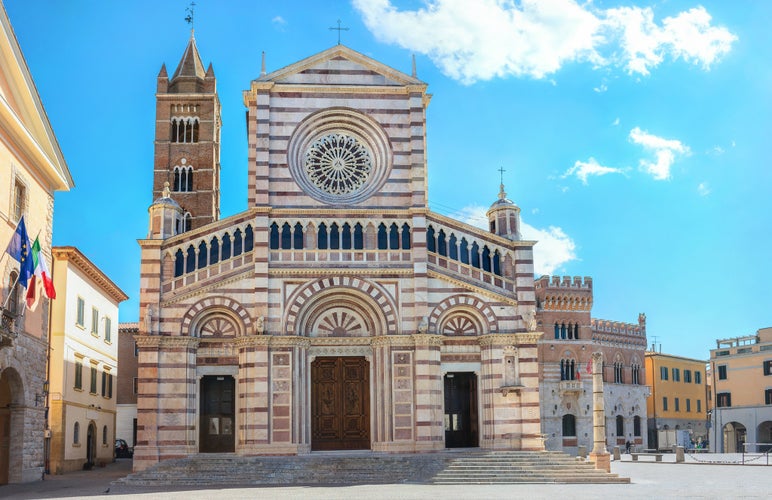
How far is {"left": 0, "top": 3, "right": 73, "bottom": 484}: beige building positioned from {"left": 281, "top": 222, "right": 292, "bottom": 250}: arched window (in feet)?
29.8

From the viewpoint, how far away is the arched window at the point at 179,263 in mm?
36406

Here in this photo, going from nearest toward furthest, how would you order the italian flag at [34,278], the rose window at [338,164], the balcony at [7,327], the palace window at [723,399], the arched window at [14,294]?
the balcony at [7,327] → the italian flag at [34,278] → the arched window at [14,294] → the rose window at [338,164] → the palace window at [723,399]

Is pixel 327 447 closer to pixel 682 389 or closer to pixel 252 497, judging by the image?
pixel 252 497

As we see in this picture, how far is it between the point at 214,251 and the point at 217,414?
6.70 meters

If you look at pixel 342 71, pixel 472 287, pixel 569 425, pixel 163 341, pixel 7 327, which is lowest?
pixel 569 425

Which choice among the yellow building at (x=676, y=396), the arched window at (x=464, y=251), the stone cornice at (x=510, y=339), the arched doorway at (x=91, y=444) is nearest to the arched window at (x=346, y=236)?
the arched window at (x=464, y=251)

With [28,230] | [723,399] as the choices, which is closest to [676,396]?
[723,399]

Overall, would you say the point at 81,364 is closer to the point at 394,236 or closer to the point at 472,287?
the point at 394,236

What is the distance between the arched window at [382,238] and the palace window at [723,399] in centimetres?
4230

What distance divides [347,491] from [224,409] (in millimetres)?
9877

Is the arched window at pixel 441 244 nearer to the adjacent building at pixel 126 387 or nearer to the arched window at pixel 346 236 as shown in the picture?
the arched window at pixel 346 236

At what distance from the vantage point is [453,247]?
3803 cm

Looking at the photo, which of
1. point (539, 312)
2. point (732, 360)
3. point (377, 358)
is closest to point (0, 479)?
point (377, 358)

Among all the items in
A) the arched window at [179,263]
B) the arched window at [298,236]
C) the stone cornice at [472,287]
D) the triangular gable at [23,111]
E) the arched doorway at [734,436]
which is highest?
the triangular gable at [23,111]
